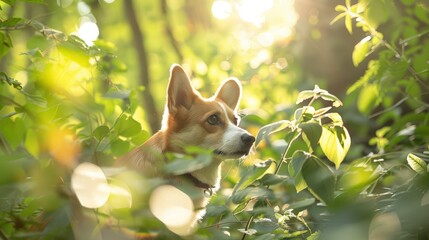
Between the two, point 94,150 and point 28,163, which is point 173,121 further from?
point 28,163

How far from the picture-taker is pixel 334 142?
6.84 feet

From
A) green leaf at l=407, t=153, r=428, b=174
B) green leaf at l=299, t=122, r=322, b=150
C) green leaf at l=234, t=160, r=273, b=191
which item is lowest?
green leaf at l=407, t=153, r=428, b=174

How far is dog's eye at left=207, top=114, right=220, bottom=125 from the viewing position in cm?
504

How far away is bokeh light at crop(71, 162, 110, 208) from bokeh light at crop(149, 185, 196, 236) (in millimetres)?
118

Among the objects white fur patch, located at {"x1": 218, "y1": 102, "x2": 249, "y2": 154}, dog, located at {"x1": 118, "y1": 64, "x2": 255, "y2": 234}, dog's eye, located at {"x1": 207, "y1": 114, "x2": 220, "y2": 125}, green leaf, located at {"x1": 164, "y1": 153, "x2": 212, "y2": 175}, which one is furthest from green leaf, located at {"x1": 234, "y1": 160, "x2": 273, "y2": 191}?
dog's eye, located at {"x1": 207, "y1": 114, "x2": 220, "y2": 125}

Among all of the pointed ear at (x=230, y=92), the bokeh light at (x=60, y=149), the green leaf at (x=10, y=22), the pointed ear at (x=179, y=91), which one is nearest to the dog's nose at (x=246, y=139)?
the pointed ear at (x=179, y=91)

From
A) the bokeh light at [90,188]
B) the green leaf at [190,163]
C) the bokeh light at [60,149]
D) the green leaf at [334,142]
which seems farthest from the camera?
the green leaf at [334,142]

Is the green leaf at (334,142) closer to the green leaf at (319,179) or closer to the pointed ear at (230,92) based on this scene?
the green leaf at (319,179)

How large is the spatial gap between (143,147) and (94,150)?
7.66ft

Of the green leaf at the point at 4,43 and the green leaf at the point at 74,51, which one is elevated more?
the green leaf at the point at 4,43

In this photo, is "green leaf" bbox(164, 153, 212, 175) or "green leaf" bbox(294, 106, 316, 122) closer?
"green leaf" bbox(164, 153, 212, 175)

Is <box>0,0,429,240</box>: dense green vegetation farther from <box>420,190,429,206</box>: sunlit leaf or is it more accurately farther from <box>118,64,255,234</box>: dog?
<box>118,64,255,234</box>: dog

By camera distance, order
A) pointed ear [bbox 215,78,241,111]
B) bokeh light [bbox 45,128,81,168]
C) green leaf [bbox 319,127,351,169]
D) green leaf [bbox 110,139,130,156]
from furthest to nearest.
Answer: pointed ear [bbox 215,78,241,111], green leaf [bbox 110,139,130,156], green leaf [bbox 319,127,351,169], bokeh light [bbox 45,128,81,168]

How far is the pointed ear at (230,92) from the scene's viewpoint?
5.51 metres
